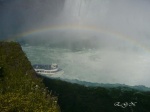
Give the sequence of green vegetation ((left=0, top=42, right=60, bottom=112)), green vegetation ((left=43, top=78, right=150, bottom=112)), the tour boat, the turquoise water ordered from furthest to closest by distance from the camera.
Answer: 1. the tour boat
2. the turquoise water
3. green vegetation ((left=43, top=78, right=150, bottom=112))
4. green vegetation ((left=0, top=42, right=60, bottom=112))

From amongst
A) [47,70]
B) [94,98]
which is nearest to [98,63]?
[47,70]

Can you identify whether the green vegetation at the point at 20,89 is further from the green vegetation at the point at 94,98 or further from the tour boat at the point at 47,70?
the tour boat at the point at 47,70

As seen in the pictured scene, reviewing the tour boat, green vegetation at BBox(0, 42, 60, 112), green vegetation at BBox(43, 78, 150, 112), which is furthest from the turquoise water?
green vegetation at BBox(0, 42, 60, 112)

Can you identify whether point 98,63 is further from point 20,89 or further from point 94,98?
point 20,89

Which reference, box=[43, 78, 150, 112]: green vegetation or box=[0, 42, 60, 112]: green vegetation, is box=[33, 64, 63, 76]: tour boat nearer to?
box=[43, 78, 150, 112]: green vegetation

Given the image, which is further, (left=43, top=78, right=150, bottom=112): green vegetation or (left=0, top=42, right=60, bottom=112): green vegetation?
(left=43, top=78, right=150, bottom=112): green vegetation

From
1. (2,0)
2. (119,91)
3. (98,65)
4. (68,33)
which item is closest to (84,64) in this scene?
(98,65)

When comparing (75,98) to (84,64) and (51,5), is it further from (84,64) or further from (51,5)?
(51,5)
